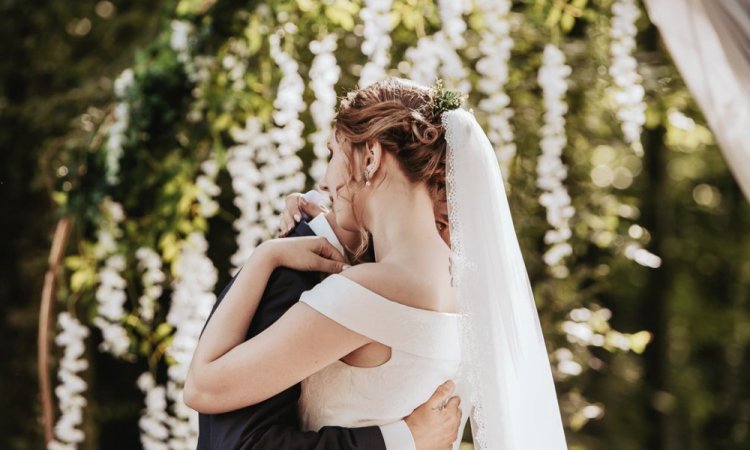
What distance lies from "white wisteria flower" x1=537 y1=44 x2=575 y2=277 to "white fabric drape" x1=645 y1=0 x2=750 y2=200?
1242 mm

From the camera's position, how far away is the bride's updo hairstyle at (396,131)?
212 centimetres

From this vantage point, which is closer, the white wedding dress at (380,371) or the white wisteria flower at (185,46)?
the white wedding dress at (380,371)

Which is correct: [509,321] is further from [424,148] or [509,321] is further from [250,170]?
[250,170]

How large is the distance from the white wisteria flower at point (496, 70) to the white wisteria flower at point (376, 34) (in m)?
0.45

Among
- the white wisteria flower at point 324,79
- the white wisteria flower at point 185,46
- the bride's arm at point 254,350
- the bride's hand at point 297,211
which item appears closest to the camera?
the bride's arm at point 254,350

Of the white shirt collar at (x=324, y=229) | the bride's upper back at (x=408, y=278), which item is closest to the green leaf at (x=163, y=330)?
the white shirt collar at (x=324, y=229)

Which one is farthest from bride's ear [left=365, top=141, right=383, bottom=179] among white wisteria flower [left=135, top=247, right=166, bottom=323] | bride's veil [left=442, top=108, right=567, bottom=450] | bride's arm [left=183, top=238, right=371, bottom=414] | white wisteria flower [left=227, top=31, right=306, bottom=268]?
white wisteria flower [left=135, top=247, right=166, bottom=323]

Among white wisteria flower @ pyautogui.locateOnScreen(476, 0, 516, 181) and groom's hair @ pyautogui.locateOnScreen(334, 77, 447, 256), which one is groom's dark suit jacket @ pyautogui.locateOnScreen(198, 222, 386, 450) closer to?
groom's hair @ pyautogui.locateOnScreen(334, 77, 447, 256)

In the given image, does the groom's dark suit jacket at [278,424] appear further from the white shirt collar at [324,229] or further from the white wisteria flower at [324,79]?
the white wisteria flower at [324,79]

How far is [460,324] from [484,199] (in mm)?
276

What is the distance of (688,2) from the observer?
2541mm

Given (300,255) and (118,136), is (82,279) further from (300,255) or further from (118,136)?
(300,255)

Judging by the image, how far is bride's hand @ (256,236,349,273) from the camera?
6.87ft

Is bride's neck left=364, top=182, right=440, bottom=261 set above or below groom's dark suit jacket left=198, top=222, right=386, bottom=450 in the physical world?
above
